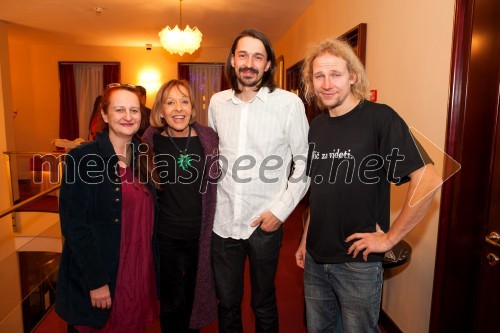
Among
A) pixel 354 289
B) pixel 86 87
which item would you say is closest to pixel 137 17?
pixel 86 87

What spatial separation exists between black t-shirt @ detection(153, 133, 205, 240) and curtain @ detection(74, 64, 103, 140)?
7526 millimetres

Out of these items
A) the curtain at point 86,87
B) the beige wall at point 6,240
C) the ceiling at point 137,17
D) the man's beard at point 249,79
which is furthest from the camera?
the curtain at point 86,87

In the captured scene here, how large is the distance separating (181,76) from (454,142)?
759 centimetres

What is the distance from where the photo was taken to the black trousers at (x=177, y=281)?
1817mm

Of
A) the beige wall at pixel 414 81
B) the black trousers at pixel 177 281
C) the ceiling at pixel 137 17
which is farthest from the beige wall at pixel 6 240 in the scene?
the beige wall at pixel 414 81

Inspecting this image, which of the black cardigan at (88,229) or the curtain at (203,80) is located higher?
the curtain at (203,80)

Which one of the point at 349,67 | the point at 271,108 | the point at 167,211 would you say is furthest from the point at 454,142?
the point at 167,211

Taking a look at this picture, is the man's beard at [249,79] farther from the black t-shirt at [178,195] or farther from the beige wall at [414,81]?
the beige wall at [414,81]

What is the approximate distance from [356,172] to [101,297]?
1158 millimetres

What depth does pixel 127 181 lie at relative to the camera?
1.56 m

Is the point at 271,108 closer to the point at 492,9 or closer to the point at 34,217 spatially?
the point at 492,9

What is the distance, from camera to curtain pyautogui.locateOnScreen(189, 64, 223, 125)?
28.1 feet

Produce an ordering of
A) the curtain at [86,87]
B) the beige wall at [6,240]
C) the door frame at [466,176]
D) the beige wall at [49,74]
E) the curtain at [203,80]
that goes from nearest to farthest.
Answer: the door frame at [466,176] < the beige wall at [6,240] < the beige wall at [49,74] < the curtain at [86,87] < the curtain at [203,80]

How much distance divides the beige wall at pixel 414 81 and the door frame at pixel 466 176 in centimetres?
11
